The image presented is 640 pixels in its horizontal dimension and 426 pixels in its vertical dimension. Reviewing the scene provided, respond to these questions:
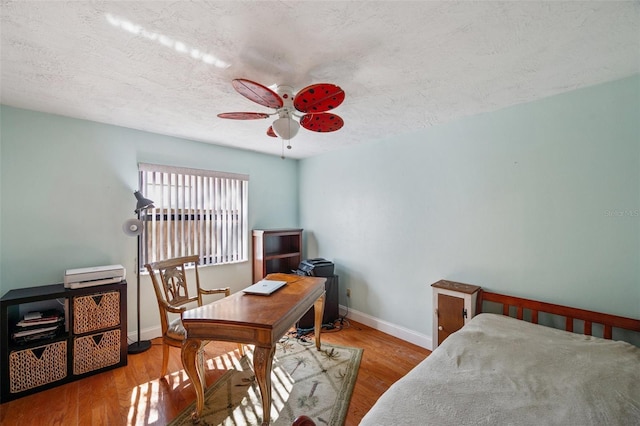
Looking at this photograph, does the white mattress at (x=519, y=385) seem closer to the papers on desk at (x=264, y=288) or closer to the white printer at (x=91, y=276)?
the papers on desk at (x=264, y=288)

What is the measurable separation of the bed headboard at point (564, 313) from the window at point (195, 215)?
3.03 m

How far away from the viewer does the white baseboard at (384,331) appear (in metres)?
2.82

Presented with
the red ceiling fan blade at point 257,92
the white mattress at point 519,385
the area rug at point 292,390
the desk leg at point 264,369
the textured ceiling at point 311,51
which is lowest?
the area rug at point 292,390

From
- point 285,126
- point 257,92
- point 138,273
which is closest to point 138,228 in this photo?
point 138,273

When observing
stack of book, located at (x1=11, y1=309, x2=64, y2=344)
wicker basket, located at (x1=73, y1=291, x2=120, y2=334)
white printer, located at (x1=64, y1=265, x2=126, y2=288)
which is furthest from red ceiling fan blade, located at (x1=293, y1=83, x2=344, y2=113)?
stack of book, located at (x1=11, y1=309, x2=64, y2=344)

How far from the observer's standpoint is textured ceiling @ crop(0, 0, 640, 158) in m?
1.18

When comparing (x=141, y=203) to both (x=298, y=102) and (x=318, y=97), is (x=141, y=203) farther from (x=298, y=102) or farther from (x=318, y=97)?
(x=318, y=97)

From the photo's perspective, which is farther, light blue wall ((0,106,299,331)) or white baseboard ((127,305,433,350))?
white baseboard ((127,305,433,350))

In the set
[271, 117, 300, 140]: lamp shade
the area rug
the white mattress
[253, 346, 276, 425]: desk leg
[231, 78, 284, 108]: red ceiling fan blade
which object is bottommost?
the area rug

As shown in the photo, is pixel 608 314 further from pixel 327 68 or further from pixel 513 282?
pixel 327 68

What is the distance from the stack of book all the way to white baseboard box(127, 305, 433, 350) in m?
0.75

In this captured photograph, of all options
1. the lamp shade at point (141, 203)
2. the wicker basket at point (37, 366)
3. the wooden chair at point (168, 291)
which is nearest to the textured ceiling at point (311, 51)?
the lamp shade at point (141, 203)

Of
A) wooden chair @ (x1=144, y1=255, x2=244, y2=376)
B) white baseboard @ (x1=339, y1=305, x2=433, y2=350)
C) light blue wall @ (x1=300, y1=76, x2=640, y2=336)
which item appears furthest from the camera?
white baseboard @ (x1=339, y1=305, x2=433, y2=350)

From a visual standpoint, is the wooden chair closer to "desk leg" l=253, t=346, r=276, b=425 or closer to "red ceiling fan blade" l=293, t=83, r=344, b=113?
"desk leg" l=253, t=346, r=276, b=425
